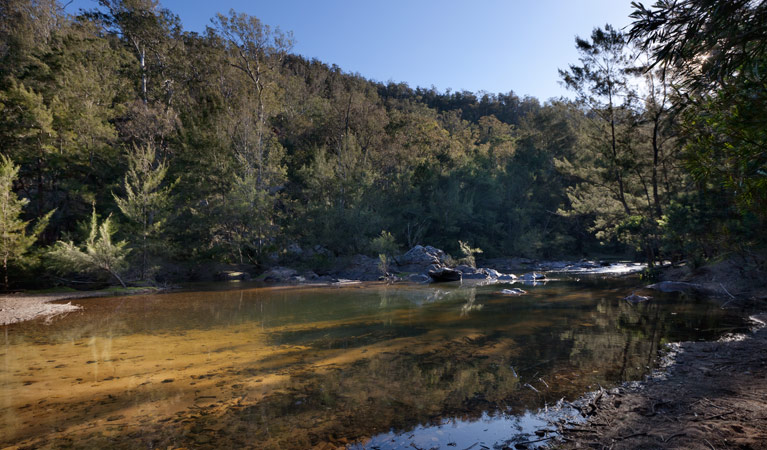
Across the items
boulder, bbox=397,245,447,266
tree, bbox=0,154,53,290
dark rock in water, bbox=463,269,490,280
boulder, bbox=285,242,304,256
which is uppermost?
tree, bbox=0,154,53,290

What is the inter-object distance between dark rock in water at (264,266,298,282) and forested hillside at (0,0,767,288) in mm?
2307

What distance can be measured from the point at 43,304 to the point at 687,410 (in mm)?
18330

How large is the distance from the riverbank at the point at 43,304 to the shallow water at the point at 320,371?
1.13 metres

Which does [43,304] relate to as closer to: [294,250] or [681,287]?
[294,250]

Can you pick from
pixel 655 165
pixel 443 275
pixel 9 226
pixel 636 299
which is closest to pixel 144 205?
pixel 9 226

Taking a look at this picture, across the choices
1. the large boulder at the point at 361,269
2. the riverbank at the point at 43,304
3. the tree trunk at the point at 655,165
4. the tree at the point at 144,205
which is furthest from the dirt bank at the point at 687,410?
the tree at the point at 144,205

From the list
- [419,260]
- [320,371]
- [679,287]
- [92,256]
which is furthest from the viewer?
[419,260]

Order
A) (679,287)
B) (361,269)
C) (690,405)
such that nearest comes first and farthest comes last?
Result: (690,405) → (679,287) → (361,269)

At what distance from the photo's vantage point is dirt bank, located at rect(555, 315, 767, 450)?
10.7 feet

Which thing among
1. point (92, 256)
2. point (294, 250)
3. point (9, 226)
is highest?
point (9, 226)

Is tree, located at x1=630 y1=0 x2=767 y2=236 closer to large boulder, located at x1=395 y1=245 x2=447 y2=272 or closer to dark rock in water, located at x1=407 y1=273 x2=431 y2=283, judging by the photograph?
dark rock in water, located at x1=407 y1=273 x2=431 y2=283

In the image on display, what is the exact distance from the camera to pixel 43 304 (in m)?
13.8

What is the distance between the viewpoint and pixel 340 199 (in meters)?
32.2

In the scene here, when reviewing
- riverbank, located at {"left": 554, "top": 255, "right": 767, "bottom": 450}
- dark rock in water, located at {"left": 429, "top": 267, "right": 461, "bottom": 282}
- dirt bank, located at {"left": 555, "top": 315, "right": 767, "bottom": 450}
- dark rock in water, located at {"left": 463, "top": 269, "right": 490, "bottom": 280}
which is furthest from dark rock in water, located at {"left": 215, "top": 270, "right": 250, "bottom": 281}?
dirt bank, located at {"left": 555, "top": 315, "right": 767, "bottom": 450}
